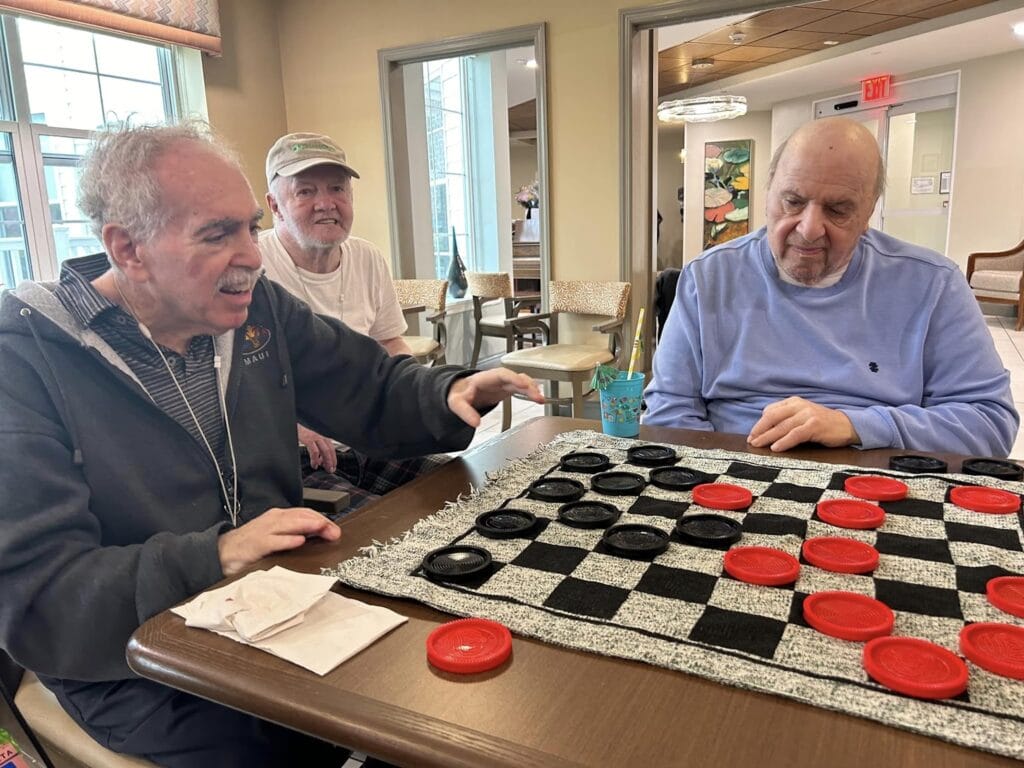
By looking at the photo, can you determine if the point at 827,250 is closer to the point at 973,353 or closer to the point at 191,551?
the point at 973,353

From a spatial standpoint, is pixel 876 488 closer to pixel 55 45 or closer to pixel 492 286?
pixel 55 45

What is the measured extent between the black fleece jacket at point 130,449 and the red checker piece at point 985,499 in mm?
726

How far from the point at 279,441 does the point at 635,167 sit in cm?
292

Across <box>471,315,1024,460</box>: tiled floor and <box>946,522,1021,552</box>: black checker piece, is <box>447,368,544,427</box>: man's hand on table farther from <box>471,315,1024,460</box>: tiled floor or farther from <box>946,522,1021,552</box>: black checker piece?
<box>471,315,1024,460</box>: tiled floor

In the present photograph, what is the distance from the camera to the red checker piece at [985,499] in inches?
35.4

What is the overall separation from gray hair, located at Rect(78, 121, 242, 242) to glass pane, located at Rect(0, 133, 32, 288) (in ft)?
8.39

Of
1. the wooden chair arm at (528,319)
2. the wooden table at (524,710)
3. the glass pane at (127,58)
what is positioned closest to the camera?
the wooden table at (524,710)

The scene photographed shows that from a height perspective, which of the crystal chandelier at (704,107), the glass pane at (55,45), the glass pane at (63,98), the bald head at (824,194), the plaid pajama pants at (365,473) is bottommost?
the plaid pajama pants at (365,473)

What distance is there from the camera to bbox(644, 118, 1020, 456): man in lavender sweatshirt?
1.41 m

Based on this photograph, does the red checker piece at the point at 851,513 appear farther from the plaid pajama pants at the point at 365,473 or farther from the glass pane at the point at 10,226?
the glass pane at the point at 10,226

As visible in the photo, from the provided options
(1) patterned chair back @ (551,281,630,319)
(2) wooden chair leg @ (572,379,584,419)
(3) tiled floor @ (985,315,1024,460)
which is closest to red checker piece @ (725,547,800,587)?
(2) wooden chair leg @ (572,379,584,419)

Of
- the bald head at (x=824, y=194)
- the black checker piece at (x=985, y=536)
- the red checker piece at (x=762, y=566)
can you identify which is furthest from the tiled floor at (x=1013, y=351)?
the red checker piece at (x=762, y=566)

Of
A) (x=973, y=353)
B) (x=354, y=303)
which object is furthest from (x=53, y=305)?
(x=973, y=353)

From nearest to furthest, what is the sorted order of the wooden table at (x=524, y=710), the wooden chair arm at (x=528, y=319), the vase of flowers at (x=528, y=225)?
the wooden table at (x=524, y=710)
the wooden chair arm at (x=528, y=319)
the vase of flowers at (x=528, y=225)
